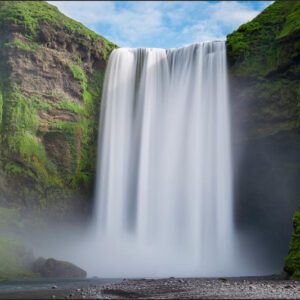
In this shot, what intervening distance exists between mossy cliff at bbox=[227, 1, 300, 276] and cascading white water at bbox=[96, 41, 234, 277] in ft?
4.53

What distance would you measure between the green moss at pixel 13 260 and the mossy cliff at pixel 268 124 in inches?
627

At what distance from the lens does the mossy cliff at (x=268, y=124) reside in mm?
28547

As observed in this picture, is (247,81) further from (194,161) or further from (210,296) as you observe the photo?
(210,296)

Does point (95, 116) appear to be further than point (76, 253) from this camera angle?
Yes

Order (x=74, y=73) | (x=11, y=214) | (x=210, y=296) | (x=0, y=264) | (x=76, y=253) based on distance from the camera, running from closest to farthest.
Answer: (x=210, y=296)
(x=0, y=264)
(x=11, y=214)
(x=76, y=253)
(x=74, y=73)

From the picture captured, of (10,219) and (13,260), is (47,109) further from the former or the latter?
(13,260)

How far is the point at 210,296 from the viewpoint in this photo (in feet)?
40.6

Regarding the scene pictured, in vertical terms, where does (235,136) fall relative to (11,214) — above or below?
above

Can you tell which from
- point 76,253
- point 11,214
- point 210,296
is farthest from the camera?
point 76,253

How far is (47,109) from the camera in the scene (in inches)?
1254

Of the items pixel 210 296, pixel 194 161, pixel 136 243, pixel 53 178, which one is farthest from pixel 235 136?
pixel 210 296

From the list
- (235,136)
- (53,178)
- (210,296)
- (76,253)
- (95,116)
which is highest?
(95,116)

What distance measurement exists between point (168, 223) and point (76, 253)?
7.24 m

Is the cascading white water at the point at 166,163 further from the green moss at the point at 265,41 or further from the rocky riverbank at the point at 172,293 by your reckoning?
the rocky riverbank at the point at 172,293
